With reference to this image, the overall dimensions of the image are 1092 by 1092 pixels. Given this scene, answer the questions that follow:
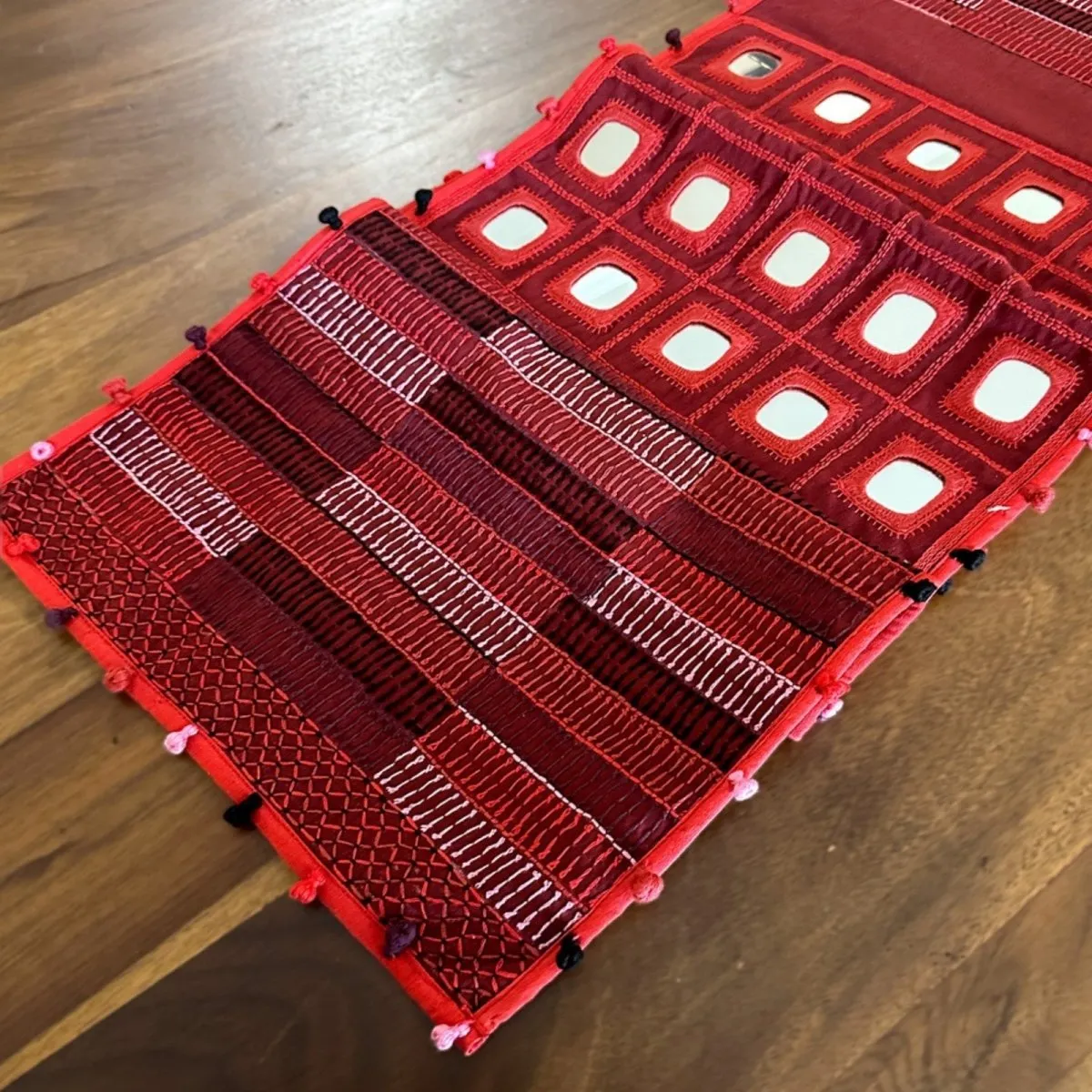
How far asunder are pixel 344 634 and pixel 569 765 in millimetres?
161

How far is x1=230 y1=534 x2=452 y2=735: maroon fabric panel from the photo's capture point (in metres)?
0.63

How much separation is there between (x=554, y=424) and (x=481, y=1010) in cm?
36

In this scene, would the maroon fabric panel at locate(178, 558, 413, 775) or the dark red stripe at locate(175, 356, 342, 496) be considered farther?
the dark red stripe at locate(175, 356, 342, 496)

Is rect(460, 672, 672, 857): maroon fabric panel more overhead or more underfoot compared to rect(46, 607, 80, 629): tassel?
more overhead

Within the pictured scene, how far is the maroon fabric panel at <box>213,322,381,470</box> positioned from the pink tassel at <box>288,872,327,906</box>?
0.27 m

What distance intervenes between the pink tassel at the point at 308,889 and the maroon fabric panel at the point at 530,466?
26 centimetres

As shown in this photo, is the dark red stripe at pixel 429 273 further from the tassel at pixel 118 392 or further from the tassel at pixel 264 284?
the tassel at pixel 118 392

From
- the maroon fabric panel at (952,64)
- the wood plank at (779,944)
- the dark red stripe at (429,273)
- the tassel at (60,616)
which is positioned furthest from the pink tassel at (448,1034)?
the maroon fabric panel at (952,64)

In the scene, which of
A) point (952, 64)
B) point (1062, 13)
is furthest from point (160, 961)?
point (1062, 13)

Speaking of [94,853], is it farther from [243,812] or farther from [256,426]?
[256,426]

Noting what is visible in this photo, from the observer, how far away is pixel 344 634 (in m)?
0.66

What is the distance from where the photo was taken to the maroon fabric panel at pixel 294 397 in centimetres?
73

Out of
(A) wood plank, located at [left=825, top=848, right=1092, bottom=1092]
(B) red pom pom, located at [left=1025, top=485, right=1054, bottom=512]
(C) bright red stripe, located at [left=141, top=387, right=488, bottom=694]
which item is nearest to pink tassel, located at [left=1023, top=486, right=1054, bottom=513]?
(B) red pom pom, located at [left=1025, top=485, right=1054, bottom=512]

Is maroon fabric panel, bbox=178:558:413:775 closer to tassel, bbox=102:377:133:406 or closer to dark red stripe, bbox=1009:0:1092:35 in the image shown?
tassel, bbox=102:377:133:406
